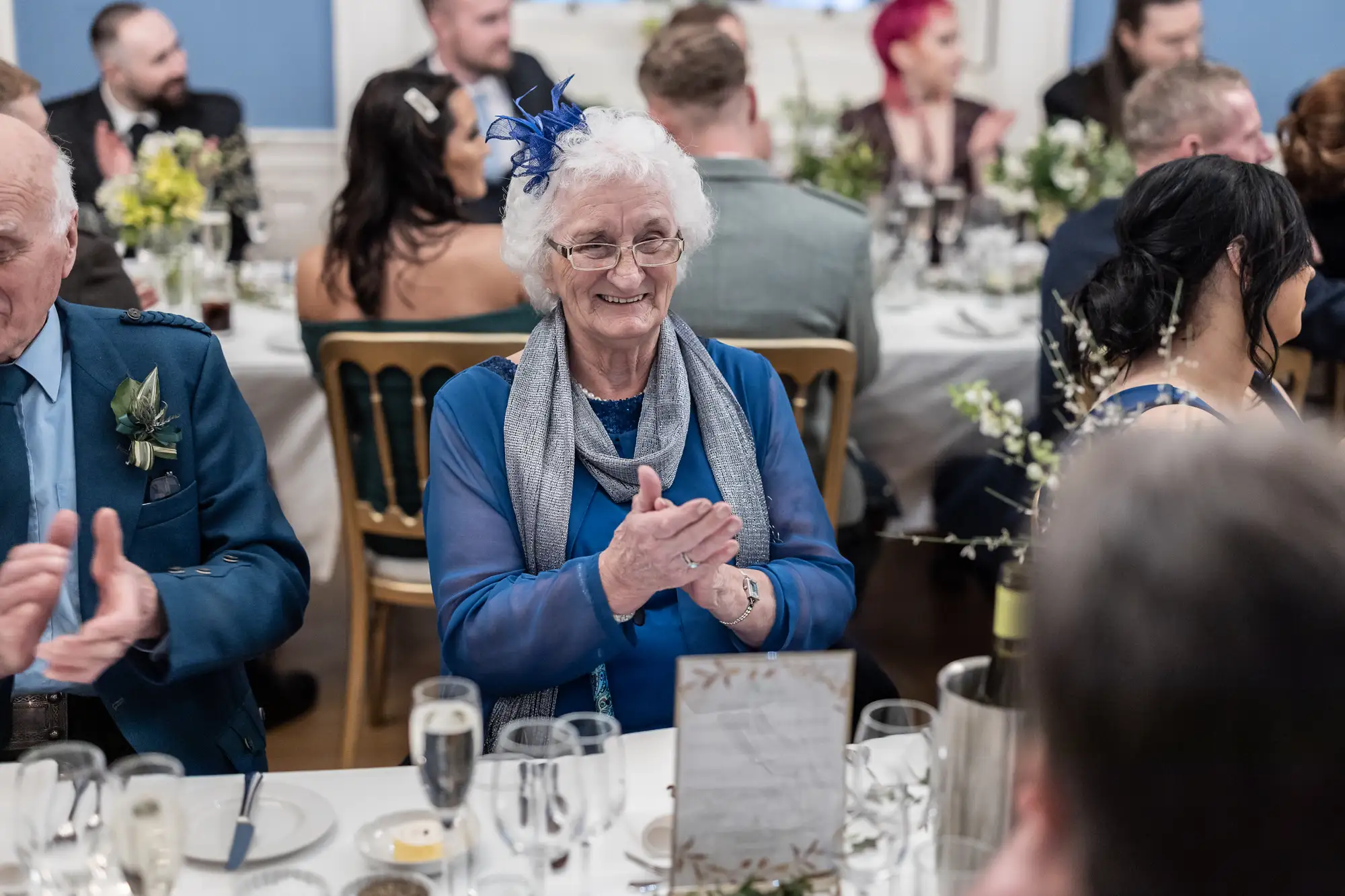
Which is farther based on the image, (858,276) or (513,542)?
(858,276)

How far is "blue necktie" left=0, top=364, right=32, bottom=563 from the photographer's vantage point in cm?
169

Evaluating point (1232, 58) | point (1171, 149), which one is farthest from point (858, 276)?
point (1232, 58)

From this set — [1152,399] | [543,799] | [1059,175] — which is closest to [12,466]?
[543,799]

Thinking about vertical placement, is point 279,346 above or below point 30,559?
above

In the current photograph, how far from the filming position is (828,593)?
6.19 feet

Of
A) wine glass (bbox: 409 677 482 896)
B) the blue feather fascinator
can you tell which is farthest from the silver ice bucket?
the blue feather fascinator

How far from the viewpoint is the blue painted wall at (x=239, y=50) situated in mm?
5531

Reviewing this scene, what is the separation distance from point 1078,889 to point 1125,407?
117cm

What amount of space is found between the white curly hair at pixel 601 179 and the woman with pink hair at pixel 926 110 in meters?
→ 3.27

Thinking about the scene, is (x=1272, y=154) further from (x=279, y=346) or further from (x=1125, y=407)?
(x=279, y=346)

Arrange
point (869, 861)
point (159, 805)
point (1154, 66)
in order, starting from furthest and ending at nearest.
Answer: point (1154, 66), point (869, 861), point (159, 805)

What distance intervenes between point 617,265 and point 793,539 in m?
0.45

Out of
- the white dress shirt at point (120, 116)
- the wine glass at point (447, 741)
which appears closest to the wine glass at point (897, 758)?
the wine glass at point (447, 741)

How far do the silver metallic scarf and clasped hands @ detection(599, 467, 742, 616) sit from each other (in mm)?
173
